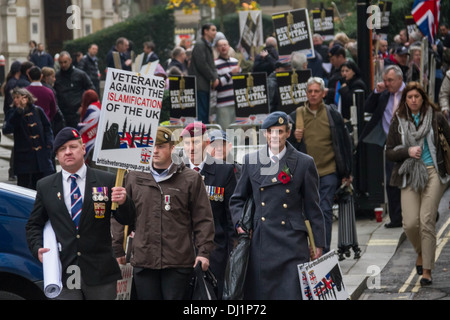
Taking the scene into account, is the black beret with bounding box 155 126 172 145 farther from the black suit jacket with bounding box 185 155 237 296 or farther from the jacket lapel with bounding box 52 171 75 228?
the black suit jacket with bounding box 185 155 237 296

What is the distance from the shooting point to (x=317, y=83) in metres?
10.6

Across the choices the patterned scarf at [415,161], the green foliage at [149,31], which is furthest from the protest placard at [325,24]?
the patterned scarf at [415,161]

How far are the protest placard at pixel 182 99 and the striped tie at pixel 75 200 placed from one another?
942cm

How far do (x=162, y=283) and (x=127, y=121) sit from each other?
1.14 metres

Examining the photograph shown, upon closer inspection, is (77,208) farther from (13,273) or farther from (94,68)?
(94,68)

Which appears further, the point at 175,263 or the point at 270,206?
the point at 270,206

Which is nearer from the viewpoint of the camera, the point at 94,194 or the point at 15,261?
the point at 94,194

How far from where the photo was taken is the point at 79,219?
22.0 feet

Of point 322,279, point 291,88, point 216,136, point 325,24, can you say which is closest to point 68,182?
point 322,279

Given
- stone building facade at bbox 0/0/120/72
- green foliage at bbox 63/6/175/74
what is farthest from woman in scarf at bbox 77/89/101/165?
stone building facade at bbox 0/0/120/72

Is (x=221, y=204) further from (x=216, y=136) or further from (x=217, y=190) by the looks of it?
(x=216, y=136)

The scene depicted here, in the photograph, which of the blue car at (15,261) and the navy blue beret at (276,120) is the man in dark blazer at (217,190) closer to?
the navy blue beret at (276,120)
